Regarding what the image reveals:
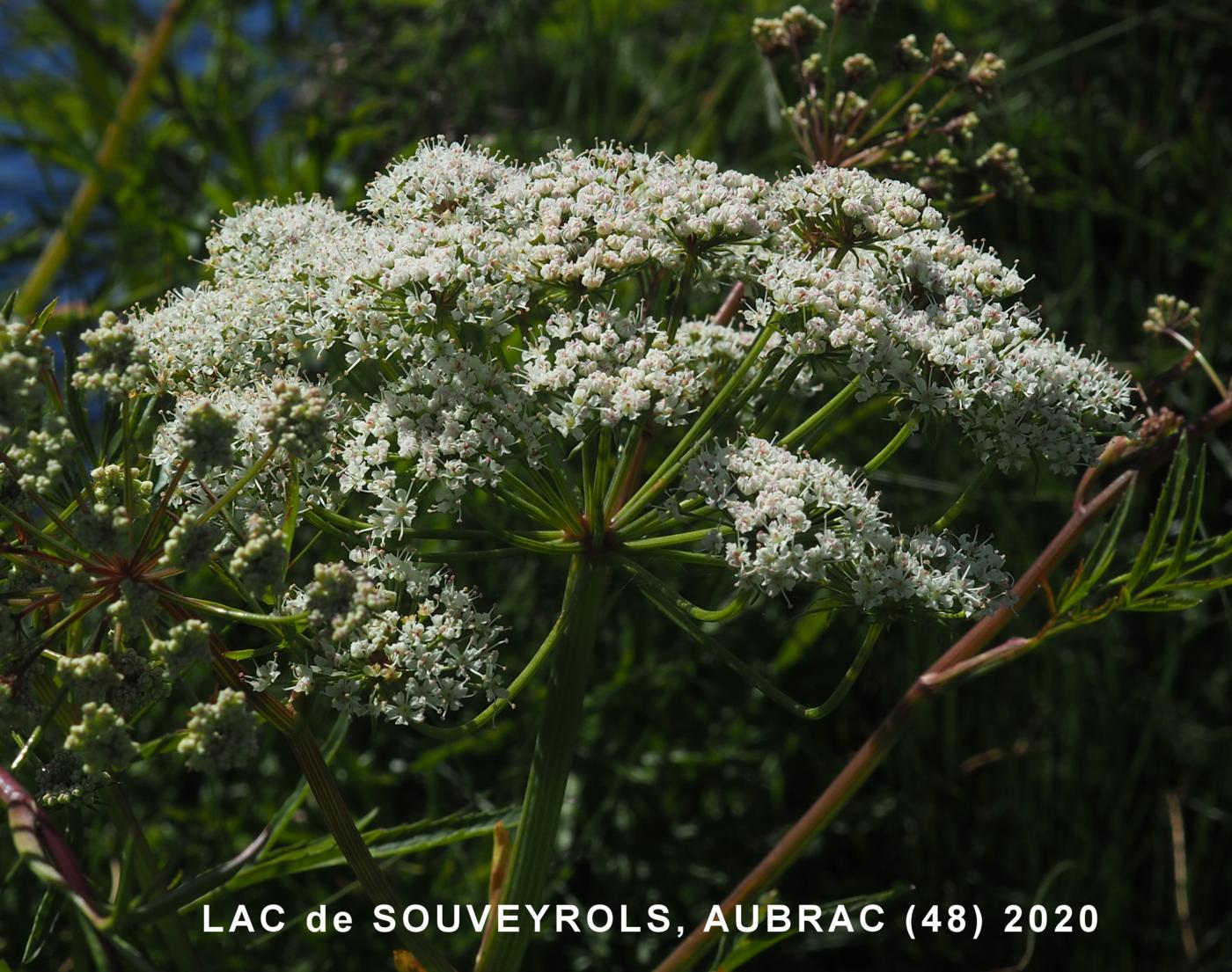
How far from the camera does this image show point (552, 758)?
239cm

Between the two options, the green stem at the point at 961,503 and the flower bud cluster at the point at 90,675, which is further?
the green stem at the point at 961,503

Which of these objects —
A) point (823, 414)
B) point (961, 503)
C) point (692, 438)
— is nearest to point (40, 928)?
A: point (692, 438)

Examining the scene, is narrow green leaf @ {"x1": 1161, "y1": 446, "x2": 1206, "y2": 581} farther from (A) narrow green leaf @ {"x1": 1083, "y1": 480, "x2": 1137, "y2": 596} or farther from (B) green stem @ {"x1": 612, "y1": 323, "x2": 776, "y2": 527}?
(B) green stem @ {"x1": 612, "y1": 323, "x2": 776, "y2": 527}

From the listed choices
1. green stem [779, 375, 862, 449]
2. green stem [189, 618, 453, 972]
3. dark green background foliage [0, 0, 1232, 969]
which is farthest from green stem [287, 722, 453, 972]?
dark green background foliage [0, 0, 1232, 969]

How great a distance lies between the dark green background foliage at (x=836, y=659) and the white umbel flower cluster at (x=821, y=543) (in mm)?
1342

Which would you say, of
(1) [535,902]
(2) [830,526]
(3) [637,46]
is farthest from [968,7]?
(1) [535,902]

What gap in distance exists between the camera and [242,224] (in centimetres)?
268

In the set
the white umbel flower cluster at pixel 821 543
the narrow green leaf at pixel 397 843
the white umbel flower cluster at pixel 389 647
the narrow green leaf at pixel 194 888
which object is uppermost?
the white umbel flower cluster at pixel 821 543

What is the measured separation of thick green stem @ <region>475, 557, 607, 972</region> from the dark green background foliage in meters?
0.98

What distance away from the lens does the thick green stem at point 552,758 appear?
7.84 feet

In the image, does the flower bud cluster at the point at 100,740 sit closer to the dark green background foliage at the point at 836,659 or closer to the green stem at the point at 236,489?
the green stem at the point at 236,489

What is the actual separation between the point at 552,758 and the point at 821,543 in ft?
2.23

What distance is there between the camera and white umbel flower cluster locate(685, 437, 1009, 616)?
2.18 m

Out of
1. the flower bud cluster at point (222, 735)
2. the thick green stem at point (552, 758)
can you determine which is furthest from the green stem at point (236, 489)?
the thick green stem at point (552, 758)
